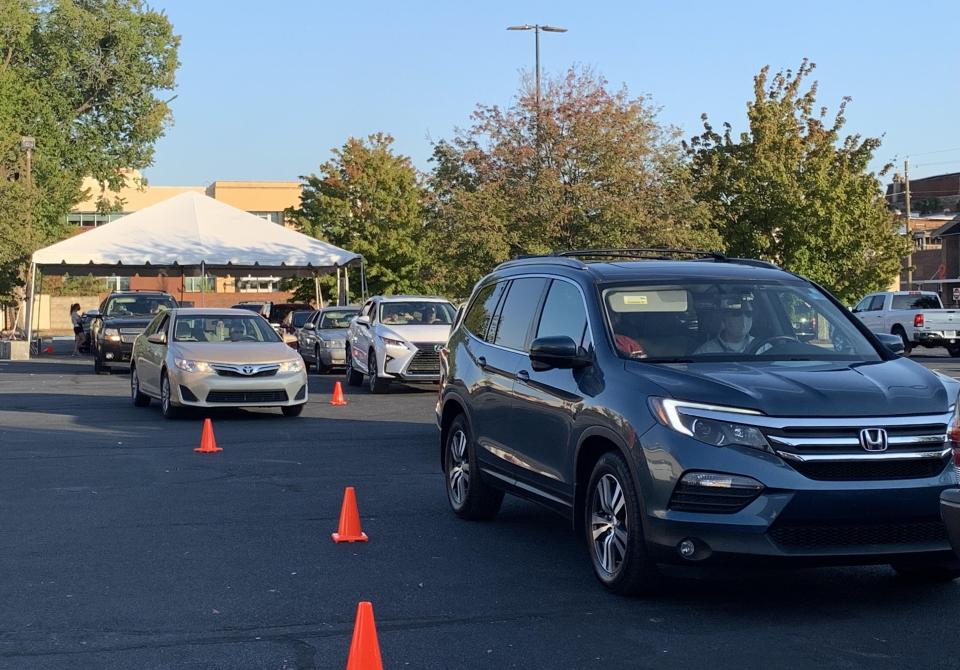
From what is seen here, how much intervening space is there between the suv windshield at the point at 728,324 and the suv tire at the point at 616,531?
0.73 metres

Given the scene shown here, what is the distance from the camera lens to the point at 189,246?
115ft

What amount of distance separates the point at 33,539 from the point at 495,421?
320 cm

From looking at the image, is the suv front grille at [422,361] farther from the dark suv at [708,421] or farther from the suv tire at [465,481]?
the dark suv at [708,421]

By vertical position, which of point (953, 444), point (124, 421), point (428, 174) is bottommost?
point (124, 421)

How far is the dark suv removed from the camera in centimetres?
641

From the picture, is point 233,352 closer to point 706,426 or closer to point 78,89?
point 706,426

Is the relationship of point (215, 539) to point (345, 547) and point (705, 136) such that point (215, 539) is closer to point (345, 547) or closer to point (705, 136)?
point (345, 547)

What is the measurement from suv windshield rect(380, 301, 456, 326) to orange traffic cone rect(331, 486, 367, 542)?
46.7ft

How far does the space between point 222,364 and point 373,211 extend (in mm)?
42664

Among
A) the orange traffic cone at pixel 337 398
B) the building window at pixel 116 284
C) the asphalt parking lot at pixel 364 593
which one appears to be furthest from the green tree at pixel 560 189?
the building window at pixel 116 284

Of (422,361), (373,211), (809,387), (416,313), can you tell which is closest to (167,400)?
(422,361)

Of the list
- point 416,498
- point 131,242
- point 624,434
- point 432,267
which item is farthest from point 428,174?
point 624,434

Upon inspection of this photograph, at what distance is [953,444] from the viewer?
18.0 feet

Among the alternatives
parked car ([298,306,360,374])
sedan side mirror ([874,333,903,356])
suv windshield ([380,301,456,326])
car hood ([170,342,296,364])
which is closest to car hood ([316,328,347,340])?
parked car ([298,306,360,374])
